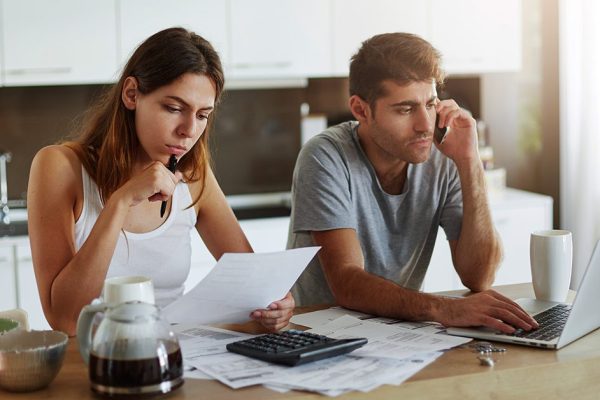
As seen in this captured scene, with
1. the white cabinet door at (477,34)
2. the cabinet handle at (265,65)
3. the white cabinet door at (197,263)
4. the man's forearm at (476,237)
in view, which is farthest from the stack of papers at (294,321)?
the white cabinet door at (477,34)

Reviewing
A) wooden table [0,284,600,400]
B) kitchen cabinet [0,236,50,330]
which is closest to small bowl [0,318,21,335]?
wooden table [0,284,600,400]

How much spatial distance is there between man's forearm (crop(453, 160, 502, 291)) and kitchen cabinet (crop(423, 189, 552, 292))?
160cm

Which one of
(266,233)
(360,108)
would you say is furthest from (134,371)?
(266,233)

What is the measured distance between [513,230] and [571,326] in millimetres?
2374

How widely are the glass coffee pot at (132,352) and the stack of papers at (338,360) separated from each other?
13cm

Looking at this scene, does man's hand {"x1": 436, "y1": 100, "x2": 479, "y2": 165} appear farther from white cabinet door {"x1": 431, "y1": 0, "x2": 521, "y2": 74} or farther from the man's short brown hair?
white cabinet door {"x1": 431, "y1": 0, "x2": 521, "y2": 74}

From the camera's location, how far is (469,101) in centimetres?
433

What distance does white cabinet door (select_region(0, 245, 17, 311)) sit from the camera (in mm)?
3254

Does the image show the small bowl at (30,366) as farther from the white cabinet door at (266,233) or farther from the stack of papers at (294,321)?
the white cabinet door at (266,233)

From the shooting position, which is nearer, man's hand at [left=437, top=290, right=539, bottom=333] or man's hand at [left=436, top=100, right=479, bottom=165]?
man's hand at [left=437, top=290, right=539, bottom=333]

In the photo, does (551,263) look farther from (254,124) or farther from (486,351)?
(254,124)

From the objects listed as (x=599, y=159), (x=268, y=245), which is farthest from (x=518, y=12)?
(x=268, y=245)

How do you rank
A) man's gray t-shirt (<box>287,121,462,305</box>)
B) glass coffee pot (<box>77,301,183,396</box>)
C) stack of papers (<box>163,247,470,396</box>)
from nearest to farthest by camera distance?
1. glass coffee pot (<box>77,301,183,396</box>)
2. stack of papers (<box>163,247,470,396</box>)
3. man's gray t-shirt (<box>287,121,462,305</box>)

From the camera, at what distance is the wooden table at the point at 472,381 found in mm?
1345
